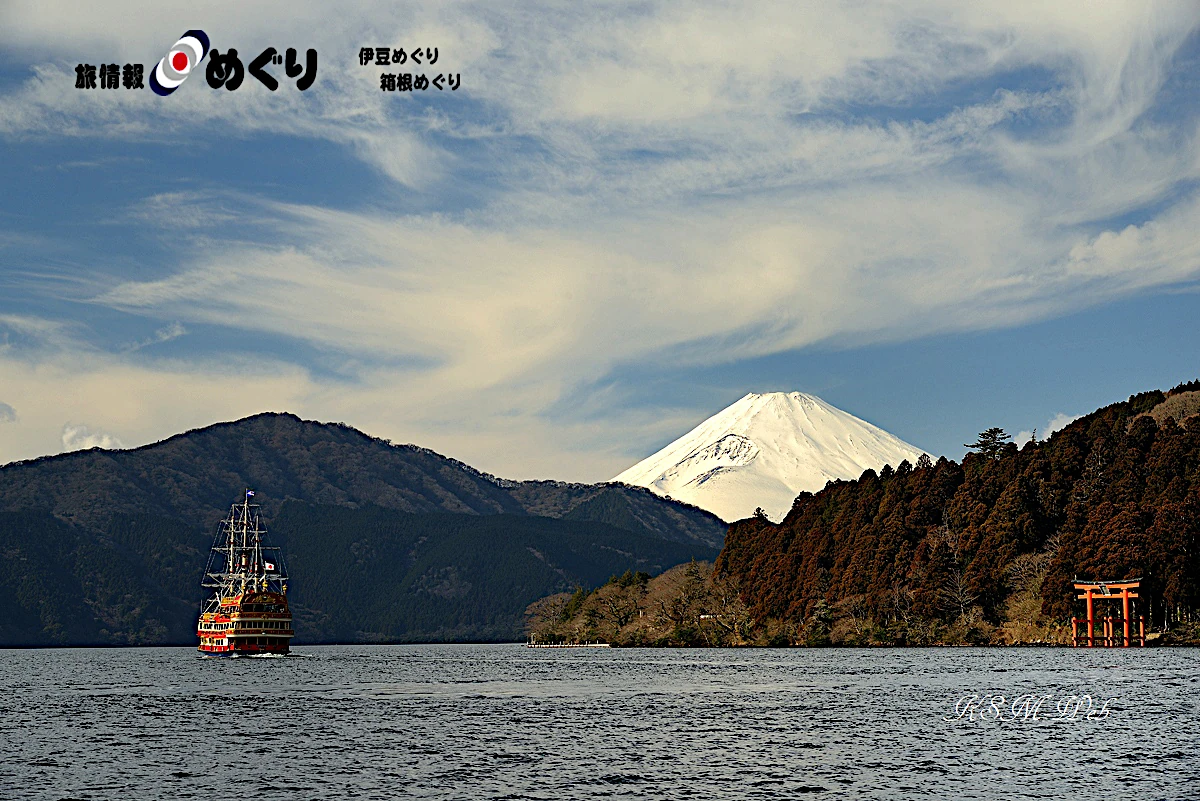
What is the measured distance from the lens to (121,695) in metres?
114

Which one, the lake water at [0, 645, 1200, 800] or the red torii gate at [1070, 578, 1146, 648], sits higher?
the red torii gate at [1070, 578, 1146, 648]

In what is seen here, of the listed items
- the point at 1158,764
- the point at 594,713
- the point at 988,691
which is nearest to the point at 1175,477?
the point at 988,691

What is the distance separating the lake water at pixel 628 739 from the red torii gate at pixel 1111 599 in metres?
44.5

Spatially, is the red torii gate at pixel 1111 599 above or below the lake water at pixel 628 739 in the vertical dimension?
above

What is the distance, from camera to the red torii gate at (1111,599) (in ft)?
547

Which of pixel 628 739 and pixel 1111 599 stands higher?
A: pixel 1111 599

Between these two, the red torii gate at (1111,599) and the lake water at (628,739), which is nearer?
the lake water at (628,739)

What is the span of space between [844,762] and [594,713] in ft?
98.3

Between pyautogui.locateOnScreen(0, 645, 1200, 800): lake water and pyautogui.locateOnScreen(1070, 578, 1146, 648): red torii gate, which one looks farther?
pyautogui.locateOnScreen(1070, 578, 1146, 648): red torii gate

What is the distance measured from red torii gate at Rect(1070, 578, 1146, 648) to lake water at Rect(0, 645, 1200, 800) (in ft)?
146

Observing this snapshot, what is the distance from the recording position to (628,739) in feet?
218

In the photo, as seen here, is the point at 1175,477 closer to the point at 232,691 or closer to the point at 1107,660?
the point at 1107,660

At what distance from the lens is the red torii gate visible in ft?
547

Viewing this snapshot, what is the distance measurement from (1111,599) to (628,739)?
123 m
